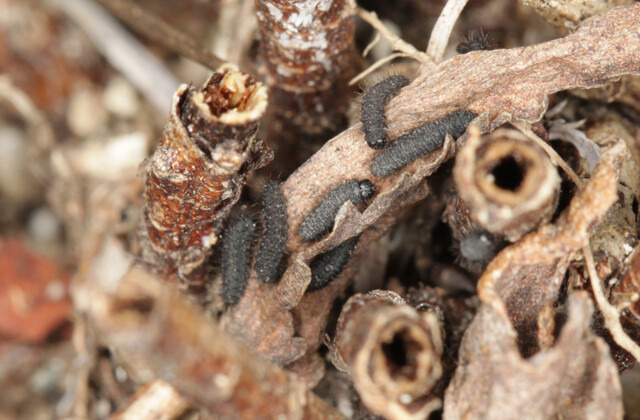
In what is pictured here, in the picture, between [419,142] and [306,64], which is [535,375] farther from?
[306,64]

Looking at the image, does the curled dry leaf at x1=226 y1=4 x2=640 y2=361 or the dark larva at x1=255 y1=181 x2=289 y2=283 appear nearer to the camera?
the curled dry leaf at x1=226 y1=4 x2=640 y2=361

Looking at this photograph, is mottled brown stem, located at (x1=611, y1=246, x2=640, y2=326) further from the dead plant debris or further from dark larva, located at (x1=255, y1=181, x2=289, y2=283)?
dark larva, located at (x1=255, y1=181, x2=289, y2=283)

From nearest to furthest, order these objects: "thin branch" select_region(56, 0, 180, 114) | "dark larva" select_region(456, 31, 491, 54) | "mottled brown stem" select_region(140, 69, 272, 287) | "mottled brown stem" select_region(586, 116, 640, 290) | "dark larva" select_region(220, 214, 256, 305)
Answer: "mottled brown stem" select_region(140, 69, 272, 287) < "mottled brown stem" select_region(586, 116, 640, 290) < "dark larva" select_region(220, 214, 256, 305) < "dark larva" select_region(456, 31, 491, 54) < "thin branch" select_region(56, 0, 180, 114)

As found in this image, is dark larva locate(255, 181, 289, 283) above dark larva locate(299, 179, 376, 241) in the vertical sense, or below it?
below

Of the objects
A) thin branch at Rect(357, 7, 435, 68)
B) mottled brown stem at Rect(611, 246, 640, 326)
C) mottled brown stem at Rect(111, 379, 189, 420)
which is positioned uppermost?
mottled brown stem at Rect(611, 246, 640, 326)

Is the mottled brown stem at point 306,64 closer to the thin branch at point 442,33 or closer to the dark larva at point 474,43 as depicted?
the thin branch at point 442,33

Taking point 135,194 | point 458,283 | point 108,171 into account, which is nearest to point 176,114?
point 458,283

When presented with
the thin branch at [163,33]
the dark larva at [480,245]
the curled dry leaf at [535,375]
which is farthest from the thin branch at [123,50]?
the curled dry leaf at [535,375]

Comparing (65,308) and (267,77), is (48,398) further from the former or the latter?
(267,77)

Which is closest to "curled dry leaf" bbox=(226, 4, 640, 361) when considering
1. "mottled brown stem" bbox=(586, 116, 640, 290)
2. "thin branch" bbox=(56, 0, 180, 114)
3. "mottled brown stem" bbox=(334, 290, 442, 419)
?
"mottled brown stem" bbox=(586, 116, 640, 290)
